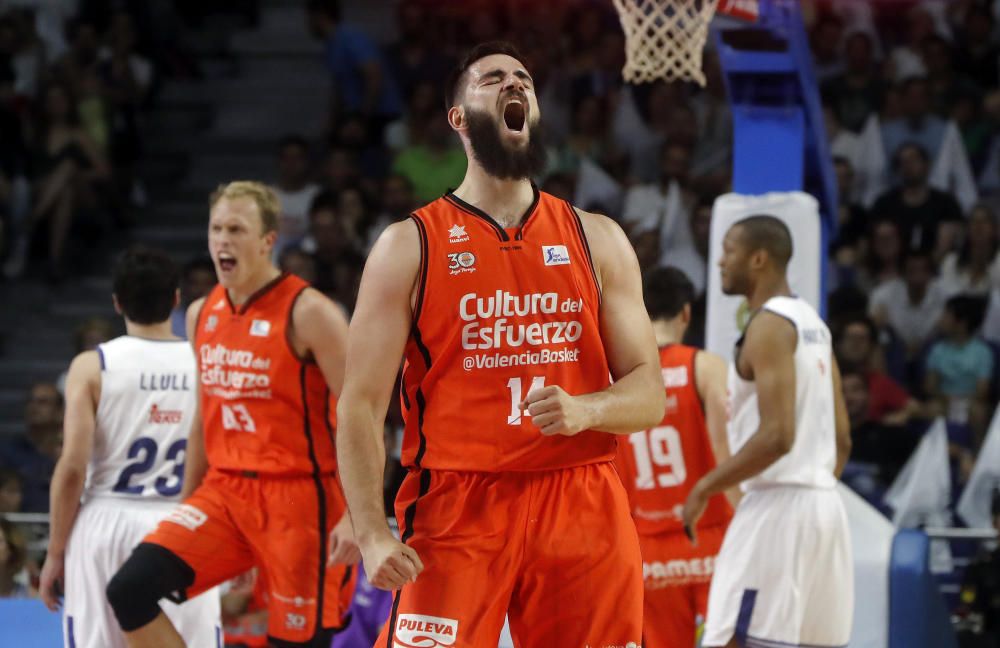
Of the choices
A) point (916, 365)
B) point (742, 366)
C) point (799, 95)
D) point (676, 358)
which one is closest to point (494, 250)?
point (742, 366)

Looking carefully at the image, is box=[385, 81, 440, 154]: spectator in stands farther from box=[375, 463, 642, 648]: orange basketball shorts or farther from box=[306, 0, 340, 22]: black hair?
box=[375, 463, 642, 648]: orange basketball shorts

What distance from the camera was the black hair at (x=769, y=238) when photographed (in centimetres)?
626

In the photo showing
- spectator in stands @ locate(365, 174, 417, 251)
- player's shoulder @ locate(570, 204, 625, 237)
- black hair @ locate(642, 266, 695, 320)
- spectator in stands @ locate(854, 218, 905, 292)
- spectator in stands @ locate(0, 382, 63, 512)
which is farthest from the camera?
spectator in stands @ locate(365, 174, 417, 251)

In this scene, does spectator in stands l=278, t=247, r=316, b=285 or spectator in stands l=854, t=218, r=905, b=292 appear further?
spectator in stands l=854, t=218, r=905, b=292

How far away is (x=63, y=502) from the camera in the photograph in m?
6.18

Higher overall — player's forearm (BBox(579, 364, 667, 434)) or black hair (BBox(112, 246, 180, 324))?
black hair (BBox(112, 246, 180, 324))

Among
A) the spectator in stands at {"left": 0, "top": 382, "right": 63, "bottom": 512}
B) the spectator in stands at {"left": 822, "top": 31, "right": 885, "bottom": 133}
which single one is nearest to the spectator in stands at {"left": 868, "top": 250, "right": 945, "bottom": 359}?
the spectator in stands at {"left": 822, "top": 31, "right": 885, "bottom": 133}

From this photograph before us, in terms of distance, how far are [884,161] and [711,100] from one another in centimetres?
152

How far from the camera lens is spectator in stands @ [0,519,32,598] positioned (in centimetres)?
788

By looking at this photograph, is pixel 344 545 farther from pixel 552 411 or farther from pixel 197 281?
pixel 197 281

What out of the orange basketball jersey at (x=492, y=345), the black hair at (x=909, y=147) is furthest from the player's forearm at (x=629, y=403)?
the black hair at (x=909, y=147)

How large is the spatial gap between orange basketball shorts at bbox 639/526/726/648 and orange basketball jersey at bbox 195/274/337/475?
4.96 feet

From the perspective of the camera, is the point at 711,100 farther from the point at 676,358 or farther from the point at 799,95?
the point at 676,358

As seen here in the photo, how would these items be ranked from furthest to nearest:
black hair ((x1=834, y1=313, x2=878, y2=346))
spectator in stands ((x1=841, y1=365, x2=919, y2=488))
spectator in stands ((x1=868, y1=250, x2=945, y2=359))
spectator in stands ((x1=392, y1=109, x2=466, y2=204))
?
spectator in stands ((x1=392, y1=109, x2=466, y2=204)), spectator in stands ((x1=868, y1=250, x2=945, y2=359)), black hair ((x1=834, y1=313, x2=878, y2=346)), spectator in stands ((x1=841, y1=365, x2=919, y2=488))
